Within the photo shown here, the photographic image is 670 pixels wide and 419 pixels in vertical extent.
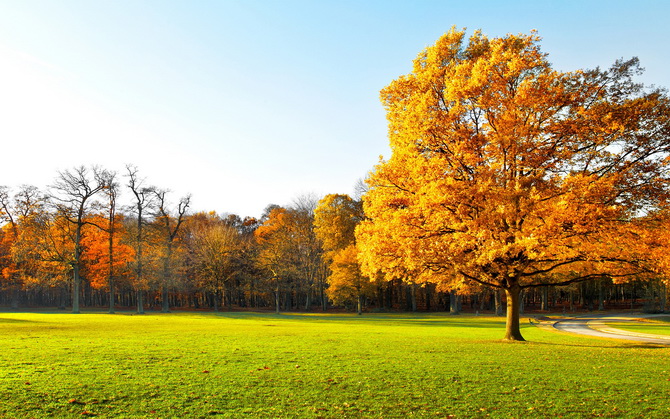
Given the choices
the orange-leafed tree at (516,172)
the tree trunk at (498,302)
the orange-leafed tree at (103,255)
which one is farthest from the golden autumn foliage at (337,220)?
the orange-leafed tree at (516,172)

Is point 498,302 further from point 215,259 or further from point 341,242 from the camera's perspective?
point 215,259

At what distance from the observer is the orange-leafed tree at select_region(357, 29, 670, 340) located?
16.0 m

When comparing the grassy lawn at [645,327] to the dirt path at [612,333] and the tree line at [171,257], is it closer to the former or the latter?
the dirt path at [612,333]

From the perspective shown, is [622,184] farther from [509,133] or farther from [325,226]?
[325,226]

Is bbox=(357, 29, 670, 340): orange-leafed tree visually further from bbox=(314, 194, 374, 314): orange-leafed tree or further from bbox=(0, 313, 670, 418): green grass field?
bbox=(314, 194, 374, 314): orange-leafed tree

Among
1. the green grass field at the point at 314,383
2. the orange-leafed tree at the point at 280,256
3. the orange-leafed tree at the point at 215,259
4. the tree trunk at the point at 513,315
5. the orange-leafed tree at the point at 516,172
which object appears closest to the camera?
the green grass field at the point at 314,383

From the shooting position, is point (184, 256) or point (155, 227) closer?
point (155, 227)

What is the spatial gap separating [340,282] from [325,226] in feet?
31.9

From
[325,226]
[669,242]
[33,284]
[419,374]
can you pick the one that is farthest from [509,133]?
[33,284]

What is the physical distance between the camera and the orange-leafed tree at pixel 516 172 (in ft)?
52.6

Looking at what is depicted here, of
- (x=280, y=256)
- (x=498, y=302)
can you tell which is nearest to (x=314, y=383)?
(x=498, y=302)

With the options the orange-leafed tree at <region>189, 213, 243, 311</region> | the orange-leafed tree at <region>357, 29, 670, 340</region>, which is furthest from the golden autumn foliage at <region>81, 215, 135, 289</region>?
the orange-leafed tree at <region>357, 29, 670, 340</region>

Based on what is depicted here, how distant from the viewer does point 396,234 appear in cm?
1736

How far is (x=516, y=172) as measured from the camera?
18.2 m
